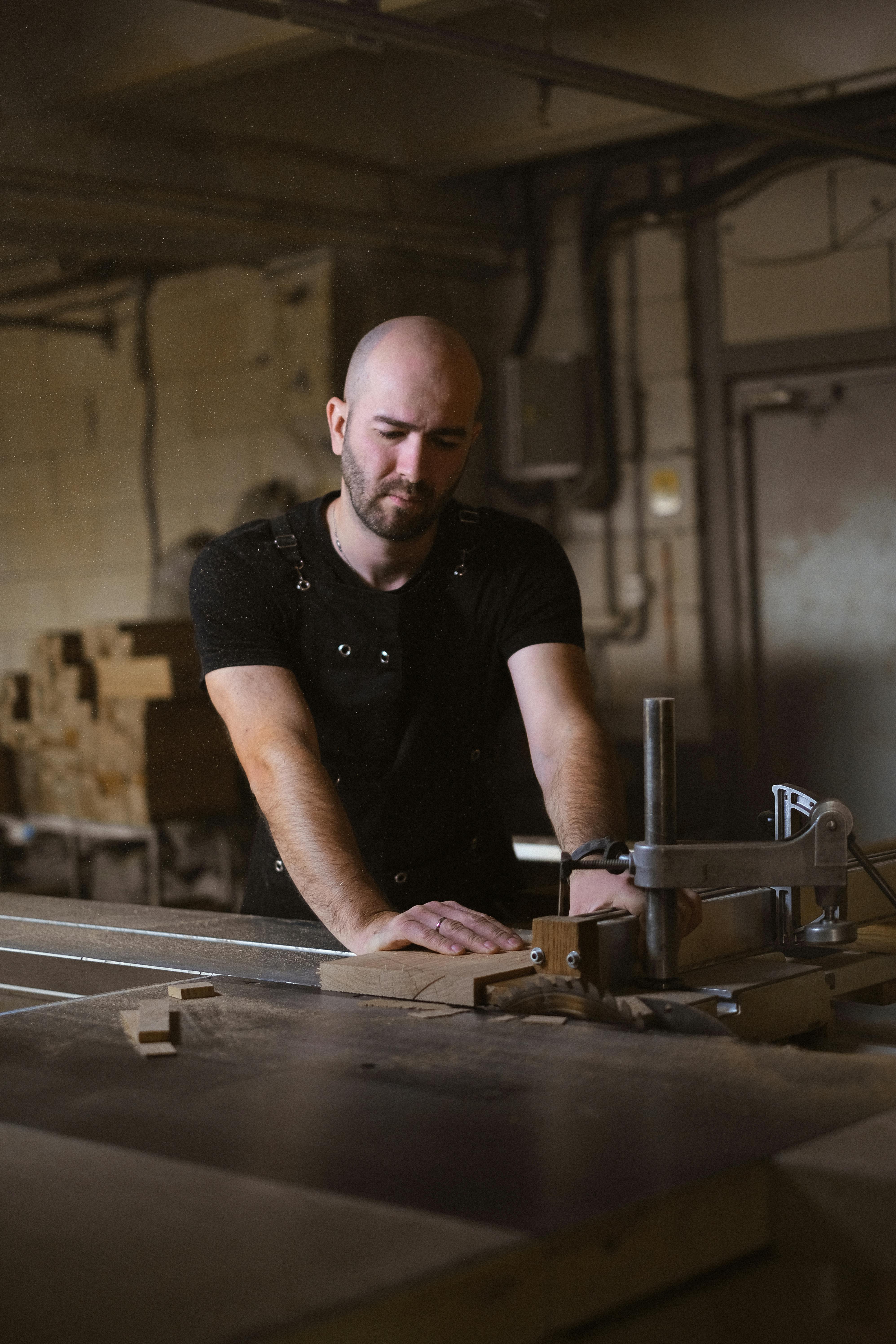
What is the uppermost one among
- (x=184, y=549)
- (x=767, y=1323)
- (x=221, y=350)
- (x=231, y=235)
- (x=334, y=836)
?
(x=231, y=235)

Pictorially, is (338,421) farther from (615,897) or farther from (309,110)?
(309,110)

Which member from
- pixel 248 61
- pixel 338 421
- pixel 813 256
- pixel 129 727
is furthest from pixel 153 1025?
pixel 813 256

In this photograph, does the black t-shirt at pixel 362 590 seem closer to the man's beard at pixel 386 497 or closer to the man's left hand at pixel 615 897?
the man's beard at pixel 386 497

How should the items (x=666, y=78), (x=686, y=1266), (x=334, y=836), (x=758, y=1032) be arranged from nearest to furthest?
(x=686, y=1266)
(x=758, y=1032)
(x=334, y=836)
(x=666, y=78)

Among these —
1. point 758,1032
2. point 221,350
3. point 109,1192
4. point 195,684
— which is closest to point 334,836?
point 758,1032

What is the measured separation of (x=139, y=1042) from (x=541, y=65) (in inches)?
90.5

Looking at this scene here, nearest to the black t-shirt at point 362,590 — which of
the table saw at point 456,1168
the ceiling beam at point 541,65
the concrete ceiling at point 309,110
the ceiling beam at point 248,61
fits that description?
the table saw at point 456,1168

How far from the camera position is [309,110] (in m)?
4.44

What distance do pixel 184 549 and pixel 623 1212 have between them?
13.3 feet

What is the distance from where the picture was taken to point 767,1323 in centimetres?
77

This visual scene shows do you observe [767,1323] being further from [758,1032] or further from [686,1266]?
[758,1032]

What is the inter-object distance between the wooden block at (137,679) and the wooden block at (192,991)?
322 centimetres

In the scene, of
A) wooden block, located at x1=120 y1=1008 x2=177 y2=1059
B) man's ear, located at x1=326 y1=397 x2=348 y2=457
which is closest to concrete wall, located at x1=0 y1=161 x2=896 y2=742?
man's ear, located at x1=326 y1=397 x2=348 y2=457

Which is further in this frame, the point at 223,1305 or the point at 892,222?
the point at 892,222
